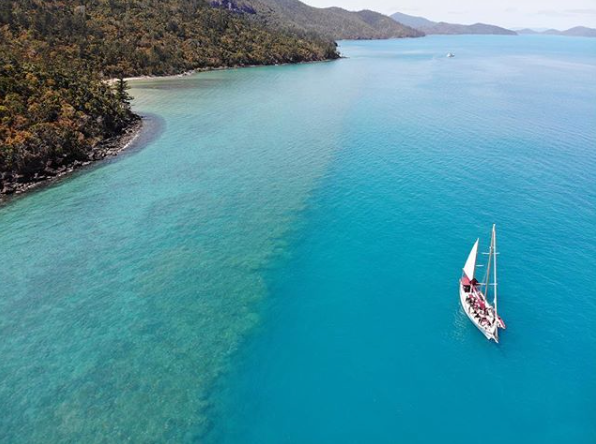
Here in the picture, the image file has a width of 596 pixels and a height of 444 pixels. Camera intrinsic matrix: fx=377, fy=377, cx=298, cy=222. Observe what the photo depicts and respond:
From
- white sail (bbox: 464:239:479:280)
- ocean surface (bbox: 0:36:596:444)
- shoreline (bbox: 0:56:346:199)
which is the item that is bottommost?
ocean surface (bbox: 0:36:596:444)

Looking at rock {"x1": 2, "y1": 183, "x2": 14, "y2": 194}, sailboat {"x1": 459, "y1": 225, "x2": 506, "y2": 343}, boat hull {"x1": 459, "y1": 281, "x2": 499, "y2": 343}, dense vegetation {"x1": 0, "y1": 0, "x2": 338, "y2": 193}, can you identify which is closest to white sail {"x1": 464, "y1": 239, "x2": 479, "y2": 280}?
sailboat {"x1": 459, "y1": 225, "x2": 506, "y2": 343}

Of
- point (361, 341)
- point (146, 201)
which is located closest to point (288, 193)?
point (146, 201)

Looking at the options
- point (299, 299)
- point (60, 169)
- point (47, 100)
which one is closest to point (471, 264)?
point (299, 299)

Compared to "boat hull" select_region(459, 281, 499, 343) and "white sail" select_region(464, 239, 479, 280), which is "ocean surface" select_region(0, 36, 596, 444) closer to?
"boat hull" select_region(459, 281, 499, 343)

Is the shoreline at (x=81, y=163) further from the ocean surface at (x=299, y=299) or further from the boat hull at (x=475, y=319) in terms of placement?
the boat hull at (x=475, y=319)

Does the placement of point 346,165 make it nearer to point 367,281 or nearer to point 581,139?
point 367,281

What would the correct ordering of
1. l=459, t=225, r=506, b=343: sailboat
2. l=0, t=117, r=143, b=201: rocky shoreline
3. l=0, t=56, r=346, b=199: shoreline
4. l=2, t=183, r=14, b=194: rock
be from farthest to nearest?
l=0, t=117, r=143, b=201: rocky shoreline < l=0, t=56, r=346, b=199: shoreline < l=2, t=183, r=14, b=194: rock < l=459, t=225, r=506, b=343: sailboat

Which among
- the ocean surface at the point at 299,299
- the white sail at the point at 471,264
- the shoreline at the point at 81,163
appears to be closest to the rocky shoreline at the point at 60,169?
the shoreline at the point at 81,163
